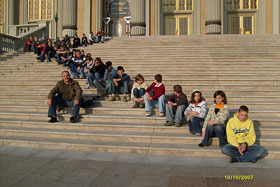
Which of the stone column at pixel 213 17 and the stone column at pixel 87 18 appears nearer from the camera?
the stone column at pixel 213 17

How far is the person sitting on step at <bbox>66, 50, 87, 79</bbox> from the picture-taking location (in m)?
9.73

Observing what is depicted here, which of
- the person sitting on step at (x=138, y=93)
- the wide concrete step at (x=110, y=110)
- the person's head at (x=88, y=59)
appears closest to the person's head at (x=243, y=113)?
the wide concrete step at (x=110, y=110)

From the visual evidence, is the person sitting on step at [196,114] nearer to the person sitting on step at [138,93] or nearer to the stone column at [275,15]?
the person sitting on step at [138,93]

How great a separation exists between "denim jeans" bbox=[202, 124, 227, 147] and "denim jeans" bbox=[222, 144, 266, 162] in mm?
324

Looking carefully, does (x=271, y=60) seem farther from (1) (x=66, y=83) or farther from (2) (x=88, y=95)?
(1) (x=66, y=83)

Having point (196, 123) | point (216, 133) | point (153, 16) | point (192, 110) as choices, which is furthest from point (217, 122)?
point (153, 16)

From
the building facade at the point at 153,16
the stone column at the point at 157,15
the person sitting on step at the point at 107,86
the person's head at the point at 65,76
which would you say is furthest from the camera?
the stone column at the point at 157,15

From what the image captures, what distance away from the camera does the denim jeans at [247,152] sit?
177 inches

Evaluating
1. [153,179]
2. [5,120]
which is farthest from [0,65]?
[153,179]

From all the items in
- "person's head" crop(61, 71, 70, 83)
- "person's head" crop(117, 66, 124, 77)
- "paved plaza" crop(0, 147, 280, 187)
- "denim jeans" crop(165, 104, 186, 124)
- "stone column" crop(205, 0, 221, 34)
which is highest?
"stone column" crop(205, 0, 221, 34)

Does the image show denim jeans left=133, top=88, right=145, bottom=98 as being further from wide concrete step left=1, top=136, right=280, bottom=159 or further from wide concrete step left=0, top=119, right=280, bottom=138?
wide concrete step left=1, top=136, right=280, bottom=159

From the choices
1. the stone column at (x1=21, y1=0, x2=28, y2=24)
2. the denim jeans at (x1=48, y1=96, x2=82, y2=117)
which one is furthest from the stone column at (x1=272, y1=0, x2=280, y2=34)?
the stone column at (x1=21, y1=0, x2=28, y2=24)

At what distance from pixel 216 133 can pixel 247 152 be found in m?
0.69

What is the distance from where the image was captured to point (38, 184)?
3662mm
